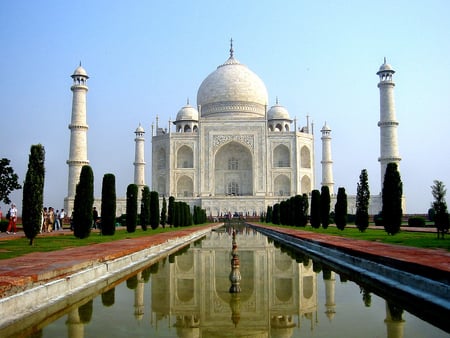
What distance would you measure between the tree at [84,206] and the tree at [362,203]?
643cm

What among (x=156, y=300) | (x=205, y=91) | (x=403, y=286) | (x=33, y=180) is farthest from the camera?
(x=205, y=91)

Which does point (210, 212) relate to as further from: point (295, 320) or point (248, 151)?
point (295, 320)

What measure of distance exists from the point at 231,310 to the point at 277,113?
32.8 metres

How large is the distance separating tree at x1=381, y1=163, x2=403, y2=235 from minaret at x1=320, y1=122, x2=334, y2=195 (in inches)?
843

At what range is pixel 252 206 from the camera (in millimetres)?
29688

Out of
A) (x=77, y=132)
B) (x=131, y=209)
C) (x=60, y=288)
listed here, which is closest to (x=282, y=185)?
(x=77, y=132)

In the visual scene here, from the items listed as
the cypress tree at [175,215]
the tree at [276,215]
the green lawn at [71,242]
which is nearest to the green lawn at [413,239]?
the green lawn at [71,242]

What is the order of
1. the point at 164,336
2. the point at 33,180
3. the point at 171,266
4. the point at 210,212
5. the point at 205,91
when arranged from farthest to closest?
the point at 205,91
the point at 210,212
the point at 33,180
the point at 171,266
the point at 164,336

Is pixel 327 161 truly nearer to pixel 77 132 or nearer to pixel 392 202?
pixel 77 132

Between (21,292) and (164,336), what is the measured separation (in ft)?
3.58

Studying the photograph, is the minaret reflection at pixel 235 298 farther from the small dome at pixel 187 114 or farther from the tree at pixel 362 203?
the small dome at pixel 187 114

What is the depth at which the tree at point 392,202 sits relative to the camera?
10.3m

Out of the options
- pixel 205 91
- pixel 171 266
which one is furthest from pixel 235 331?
pixel 205 91

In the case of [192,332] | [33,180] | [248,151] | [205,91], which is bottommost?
[192,332]
